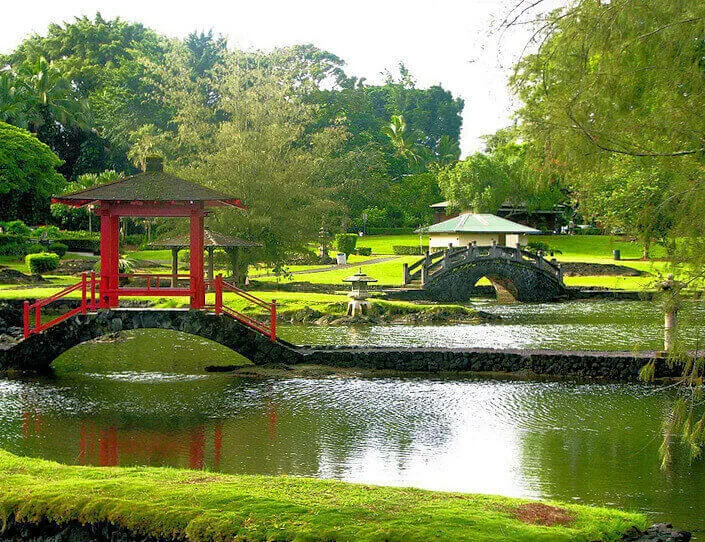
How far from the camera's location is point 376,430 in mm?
16953

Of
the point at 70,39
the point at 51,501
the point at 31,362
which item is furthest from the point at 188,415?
the point at 70,39

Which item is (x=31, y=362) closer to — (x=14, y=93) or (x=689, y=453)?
(x=689, y=453)

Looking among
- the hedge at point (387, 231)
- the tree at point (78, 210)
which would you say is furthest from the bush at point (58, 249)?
the hedge at point (387, 231)

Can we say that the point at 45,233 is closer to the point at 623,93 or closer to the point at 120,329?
the point at 120,329

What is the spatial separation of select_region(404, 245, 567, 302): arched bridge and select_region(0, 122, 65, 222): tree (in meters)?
23.8

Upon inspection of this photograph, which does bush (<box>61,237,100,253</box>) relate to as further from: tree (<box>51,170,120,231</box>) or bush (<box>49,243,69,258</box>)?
bush (<box>49,243,69,258</box>)

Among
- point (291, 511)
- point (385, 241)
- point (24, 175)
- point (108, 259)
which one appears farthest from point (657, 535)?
point (385, 241)

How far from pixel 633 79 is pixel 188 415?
34.9 feet

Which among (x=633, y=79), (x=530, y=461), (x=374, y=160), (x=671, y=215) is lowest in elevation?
(x=530, y=461)

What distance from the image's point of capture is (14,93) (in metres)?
66.1

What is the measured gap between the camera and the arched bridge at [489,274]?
45.1 metres

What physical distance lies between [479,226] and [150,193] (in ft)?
119

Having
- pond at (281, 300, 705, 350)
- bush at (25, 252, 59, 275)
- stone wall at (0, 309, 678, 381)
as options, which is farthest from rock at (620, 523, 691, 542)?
bush at (25, 252, 59, 275)

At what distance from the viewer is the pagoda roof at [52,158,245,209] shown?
22672mm
